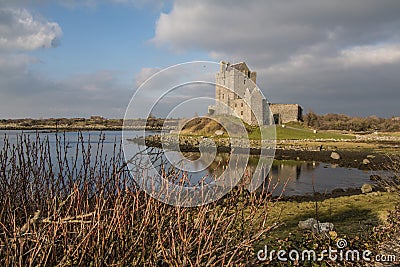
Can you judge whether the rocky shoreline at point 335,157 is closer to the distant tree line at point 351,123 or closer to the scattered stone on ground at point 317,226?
the scattered stone on ground at point 317,226

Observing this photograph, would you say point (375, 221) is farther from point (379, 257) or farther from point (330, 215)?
point (379, 257)

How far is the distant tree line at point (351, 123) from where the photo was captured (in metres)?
64.1

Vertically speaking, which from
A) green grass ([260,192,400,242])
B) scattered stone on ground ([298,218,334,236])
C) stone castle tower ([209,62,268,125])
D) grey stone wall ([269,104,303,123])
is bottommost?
green grass ([260,192,400,242])

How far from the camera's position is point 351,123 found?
2596 inches

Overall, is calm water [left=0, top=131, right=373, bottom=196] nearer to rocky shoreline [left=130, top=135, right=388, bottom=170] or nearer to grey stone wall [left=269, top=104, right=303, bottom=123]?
rocky shoreline [left=130, top=135, right=388, bottom=170]

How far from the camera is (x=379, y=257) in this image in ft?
18.2

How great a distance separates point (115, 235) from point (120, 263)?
0.95 ft

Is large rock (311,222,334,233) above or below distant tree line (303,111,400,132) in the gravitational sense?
below

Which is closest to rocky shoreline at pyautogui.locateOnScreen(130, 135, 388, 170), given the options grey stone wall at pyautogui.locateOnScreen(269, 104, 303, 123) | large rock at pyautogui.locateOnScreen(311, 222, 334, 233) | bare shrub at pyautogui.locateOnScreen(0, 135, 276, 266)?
large rock at pyautogui.locateOnScreen(311, 222, 334, 233)

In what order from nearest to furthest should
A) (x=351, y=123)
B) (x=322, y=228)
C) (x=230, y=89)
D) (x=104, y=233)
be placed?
(x=104, y=233) → (x=230, y=89) → (x=322, y=228) → (x=351, y=123)

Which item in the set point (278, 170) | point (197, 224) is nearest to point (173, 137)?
point (197, 224)

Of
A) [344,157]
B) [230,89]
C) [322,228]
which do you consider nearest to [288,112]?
[344,157]

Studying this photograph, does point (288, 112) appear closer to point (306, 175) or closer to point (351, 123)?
point (351, 123)

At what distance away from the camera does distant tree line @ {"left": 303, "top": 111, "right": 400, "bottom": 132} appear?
64125 millimetres
